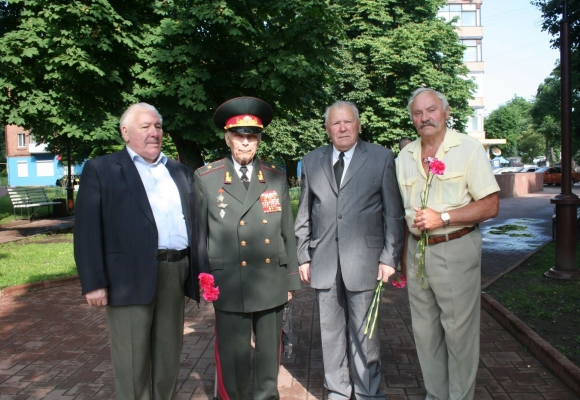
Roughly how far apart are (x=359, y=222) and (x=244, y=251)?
0.83m

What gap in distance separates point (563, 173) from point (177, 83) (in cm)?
858

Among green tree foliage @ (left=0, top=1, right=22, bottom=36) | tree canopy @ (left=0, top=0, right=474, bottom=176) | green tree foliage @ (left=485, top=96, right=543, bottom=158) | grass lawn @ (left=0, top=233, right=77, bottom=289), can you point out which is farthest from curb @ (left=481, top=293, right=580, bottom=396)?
green tree foliage @ (left=485, top=96, right=543, bottom=158)

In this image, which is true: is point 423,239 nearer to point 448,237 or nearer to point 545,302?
point 448,237

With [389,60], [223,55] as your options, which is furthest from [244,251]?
[389,60]

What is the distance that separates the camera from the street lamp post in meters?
Result: 7.53

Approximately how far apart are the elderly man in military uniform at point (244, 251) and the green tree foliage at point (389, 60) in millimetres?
27365

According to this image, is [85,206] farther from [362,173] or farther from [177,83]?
[177,83]

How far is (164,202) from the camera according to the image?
10.9 feet

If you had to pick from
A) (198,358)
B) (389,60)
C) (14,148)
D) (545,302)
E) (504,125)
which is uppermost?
(504,125)

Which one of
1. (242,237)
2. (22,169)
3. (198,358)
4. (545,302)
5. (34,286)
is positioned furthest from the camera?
(22,169)

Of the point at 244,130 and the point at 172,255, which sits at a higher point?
the point at 244,130

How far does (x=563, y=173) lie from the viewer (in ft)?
25.2

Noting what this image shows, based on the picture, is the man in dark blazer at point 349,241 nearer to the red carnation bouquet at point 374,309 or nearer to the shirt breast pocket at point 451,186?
the red carnation bouquet at point 374,309

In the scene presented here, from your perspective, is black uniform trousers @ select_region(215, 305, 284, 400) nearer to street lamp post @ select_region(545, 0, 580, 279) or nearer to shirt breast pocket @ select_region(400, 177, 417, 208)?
shirt breast pocket @ select_region(400, 177, 417, 208)
